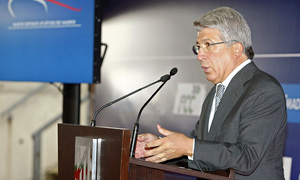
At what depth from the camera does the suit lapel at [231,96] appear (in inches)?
64.6

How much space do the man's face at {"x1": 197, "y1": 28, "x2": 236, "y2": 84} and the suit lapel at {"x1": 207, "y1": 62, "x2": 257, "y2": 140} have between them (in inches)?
3.1

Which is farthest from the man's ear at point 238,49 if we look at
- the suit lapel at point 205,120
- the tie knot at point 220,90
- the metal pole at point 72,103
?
the metal pole at point 72,103

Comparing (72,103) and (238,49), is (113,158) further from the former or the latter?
(72,103)

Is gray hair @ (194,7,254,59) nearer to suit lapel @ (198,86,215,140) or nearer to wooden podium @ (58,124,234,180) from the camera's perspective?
suit lapel @ (198,86,215,140)

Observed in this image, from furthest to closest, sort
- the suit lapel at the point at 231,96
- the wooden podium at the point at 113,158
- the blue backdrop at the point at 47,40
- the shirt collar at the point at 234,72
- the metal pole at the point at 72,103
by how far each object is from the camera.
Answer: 1. the metal pole at the point at 72,103
2. the blue backdrop at the point at 47,40
3. the shirt collar at the point at 234,72
4. the suit lapel at the point at 231,96
5. the wooden podium at the point at 113,158

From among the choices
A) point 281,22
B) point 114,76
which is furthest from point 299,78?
point 114,76

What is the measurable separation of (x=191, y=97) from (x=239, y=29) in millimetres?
1664

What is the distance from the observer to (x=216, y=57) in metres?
1.76

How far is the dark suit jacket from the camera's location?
1.38m

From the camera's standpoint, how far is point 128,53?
12.3 ft

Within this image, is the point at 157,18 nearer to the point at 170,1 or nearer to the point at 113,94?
the point at 170,1

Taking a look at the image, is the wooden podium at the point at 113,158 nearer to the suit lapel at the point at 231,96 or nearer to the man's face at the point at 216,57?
the suit lapel at the point at 231,96

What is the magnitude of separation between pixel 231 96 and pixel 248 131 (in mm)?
266

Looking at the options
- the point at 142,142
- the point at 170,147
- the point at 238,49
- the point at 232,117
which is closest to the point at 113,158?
the point at 170,147
